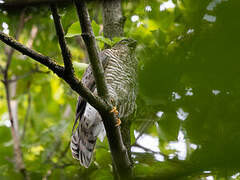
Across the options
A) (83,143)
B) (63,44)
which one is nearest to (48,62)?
(63,44)

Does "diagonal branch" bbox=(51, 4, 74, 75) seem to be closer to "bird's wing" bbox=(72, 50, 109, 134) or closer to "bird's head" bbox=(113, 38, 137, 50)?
"bird's wing" bbox=(72, 50, 109, 134)

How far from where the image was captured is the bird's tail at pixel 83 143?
3.05m

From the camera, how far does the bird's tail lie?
3051mm

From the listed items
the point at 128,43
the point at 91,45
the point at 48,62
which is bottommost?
the point at 48,62

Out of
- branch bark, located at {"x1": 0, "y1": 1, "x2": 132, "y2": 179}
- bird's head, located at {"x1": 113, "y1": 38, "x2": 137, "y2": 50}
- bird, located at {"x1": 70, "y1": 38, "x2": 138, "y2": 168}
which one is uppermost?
bird's head, located at {"x1": 113, "y1": 38, "x2": 137, "y2": 50}

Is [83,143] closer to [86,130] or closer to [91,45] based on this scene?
[86,130]

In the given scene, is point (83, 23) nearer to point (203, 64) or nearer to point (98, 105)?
point (98, 105)

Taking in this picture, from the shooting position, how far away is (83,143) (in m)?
3.24

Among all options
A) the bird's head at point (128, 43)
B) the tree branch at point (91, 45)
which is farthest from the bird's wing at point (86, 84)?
the tree branch at point (91, 45)

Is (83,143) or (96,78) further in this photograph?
(83,143)

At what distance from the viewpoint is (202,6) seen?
0.64 m

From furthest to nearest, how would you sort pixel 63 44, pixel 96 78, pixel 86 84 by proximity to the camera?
pixel 86 84 < pixel 96 78 < pixel 63 44

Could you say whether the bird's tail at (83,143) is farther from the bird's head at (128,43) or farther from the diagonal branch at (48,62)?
the diagonal branch at (48,62)

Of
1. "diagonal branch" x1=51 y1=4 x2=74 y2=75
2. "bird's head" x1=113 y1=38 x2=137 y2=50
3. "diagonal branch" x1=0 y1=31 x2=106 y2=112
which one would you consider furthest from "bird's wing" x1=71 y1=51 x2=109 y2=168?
"diagonal branch" x1=51 y1=4 x2=74 y2=75
